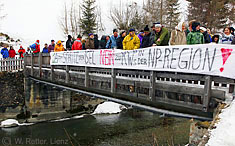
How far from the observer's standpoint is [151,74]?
5.75m

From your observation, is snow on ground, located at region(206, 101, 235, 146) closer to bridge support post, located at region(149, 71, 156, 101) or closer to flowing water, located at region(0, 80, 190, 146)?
bridge support post, located at region(149, 71, 156, 101)

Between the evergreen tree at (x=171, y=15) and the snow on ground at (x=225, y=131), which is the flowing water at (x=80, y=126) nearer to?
the snow on ground at (x=225, y=131)

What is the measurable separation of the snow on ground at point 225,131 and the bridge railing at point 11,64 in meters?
A: 15.0

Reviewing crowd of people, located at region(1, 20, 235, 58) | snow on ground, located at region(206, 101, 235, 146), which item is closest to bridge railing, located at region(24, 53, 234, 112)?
snow on ground, located at region(206, 101, 235, 146)

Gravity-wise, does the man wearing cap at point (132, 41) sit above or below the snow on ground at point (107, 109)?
above

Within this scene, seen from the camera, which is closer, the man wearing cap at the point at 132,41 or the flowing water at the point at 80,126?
the man wearing cap at the point at 132,41

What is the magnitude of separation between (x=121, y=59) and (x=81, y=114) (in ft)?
37.2

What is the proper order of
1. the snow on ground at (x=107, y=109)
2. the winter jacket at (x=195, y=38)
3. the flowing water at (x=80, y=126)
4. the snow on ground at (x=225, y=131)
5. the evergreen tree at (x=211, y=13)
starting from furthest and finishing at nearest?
the evergreen tree at (x=211, y=13) → the snow on ground at (x=107, y=109) → the flowing water at (x=80, y=126) → the winter jacket at (x=195, y=38) → the snow on ground at (x=225, y=131)

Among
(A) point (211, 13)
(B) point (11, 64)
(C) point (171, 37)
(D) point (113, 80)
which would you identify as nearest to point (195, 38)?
(C) point (171, 37)

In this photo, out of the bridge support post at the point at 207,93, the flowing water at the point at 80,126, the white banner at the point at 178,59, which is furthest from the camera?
the flowing water at the point at 80,126

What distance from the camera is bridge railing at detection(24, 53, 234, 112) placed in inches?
176

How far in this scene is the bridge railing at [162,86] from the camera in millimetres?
4465

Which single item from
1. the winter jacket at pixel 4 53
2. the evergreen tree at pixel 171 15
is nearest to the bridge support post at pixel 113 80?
the winter jacket at pixel 4 53

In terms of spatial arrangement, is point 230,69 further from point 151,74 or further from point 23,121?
point 23,121
